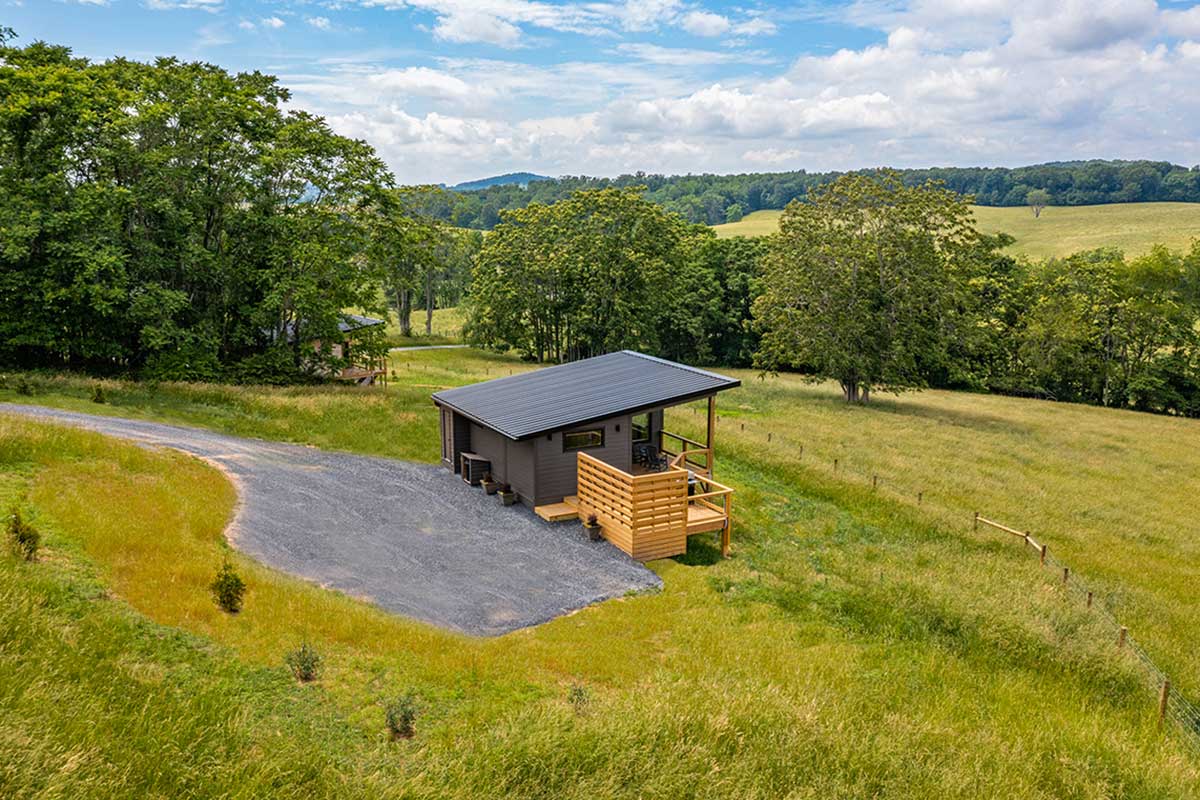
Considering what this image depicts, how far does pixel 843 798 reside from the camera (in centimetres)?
782

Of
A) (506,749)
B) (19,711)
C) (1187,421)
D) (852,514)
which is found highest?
(19,711)

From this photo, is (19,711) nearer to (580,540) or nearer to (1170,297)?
(580,540)

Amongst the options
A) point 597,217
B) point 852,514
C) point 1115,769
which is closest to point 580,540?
point 852,514

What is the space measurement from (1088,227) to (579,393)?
11214cm

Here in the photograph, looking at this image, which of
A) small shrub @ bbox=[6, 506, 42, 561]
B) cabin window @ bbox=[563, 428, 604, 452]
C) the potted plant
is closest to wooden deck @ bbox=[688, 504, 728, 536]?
the potted plant

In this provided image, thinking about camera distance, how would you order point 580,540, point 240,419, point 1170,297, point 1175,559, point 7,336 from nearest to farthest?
point 580,540 < point 1175,559 < point 240,419 < point 7,336 < point 1170,297

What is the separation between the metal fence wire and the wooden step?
11164mm

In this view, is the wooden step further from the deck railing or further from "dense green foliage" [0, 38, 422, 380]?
"dense green foliage" [0, 38, 422, 380]

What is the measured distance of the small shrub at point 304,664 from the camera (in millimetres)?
9266

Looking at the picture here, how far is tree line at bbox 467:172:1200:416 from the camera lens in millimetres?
42594

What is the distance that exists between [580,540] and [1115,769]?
33.8ft

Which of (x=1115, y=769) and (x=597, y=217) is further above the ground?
(x=597, y=217)

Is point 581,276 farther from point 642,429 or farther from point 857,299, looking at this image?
point 642,429

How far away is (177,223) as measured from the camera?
28625 millimetres
